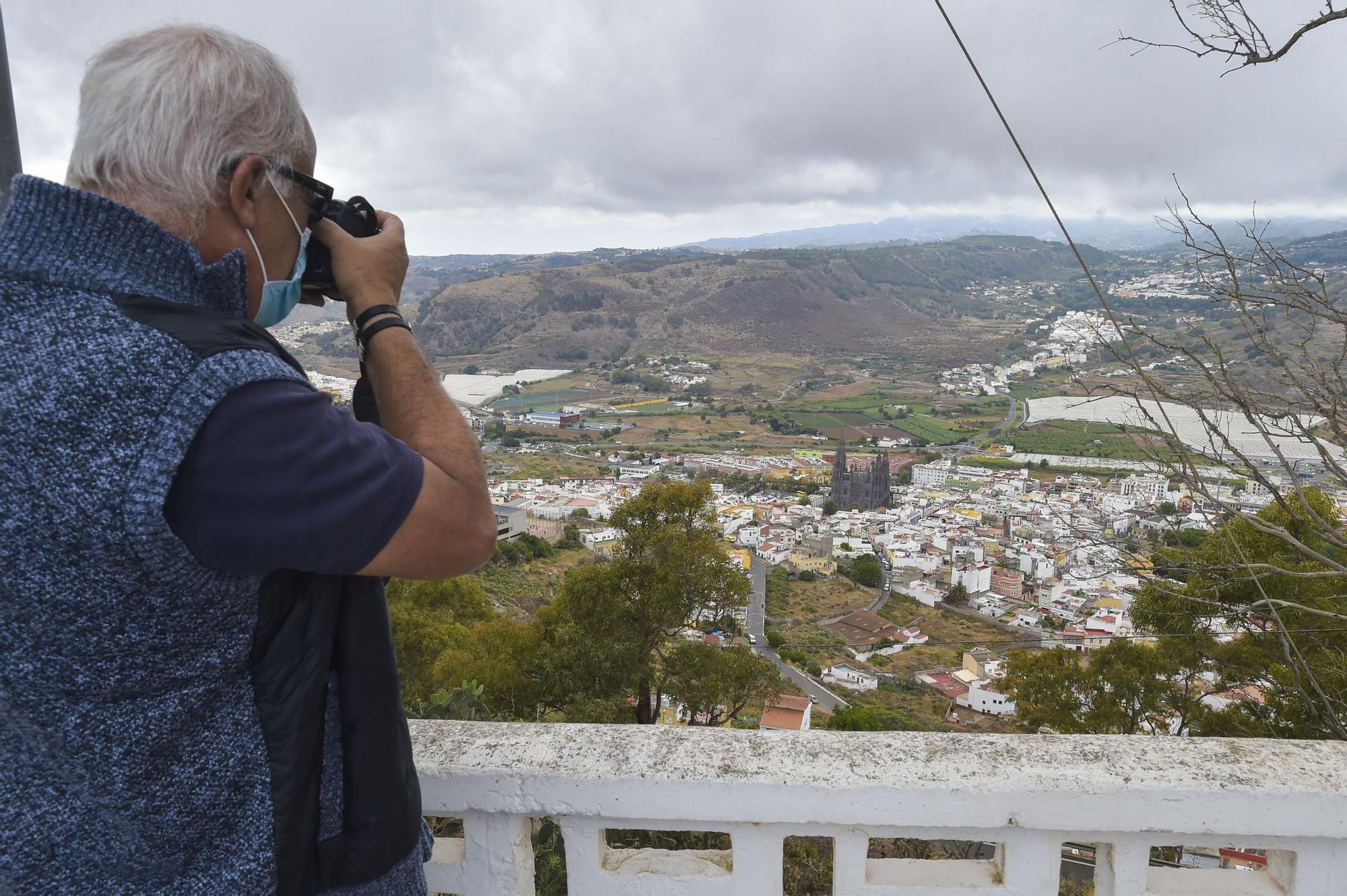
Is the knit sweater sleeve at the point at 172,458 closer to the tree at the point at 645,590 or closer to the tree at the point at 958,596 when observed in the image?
the tree at the point at 645,590

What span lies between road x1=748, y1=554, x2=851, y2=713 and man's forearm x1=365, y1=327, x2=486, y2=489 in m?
6.65

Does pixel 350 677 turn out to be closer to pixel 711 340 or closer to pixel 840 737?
pixel 840 737

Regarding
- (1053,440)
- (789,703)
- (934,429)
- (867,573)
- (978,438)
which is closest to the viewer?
(789,703)

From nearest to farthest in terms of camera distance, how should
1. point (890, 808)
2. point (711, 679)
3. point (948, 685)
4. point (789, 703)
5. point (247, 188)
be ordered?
point (247, 188) → point (890, 808) → point (711, 679) → point (789, 703) → point (948, 685)

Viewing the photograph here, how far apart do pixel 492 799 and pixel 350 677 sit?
47cm

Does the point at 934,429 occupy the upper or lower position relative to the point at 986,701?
upper

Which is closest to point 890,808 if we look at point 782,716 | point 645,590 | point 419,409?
point 419,409

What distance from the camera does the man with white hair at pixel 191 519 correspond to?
0.65 m

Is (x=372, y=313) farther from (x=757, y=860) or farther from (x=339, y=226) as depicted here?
(x=757, y=860)

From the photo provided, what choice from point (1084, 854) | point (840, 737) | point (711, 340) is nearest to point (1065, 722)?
point (1084, 854)

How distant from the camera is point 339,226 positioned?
0.97 metres

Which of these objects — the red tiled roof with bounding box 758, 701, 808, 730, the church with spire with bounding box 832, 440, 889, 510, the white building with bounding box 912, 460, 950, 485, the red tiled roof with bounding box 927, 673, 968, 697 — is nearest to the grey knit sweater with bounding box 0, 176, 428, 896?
the red tiled roof with bounding box 758, 701, 808, 730

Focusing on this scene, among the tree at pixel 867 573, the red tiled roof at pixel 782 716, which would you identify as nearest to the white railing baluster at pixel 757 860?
the red tiled roof at pixel 782 716

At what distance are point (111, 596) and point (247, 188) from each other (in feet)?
1.33
